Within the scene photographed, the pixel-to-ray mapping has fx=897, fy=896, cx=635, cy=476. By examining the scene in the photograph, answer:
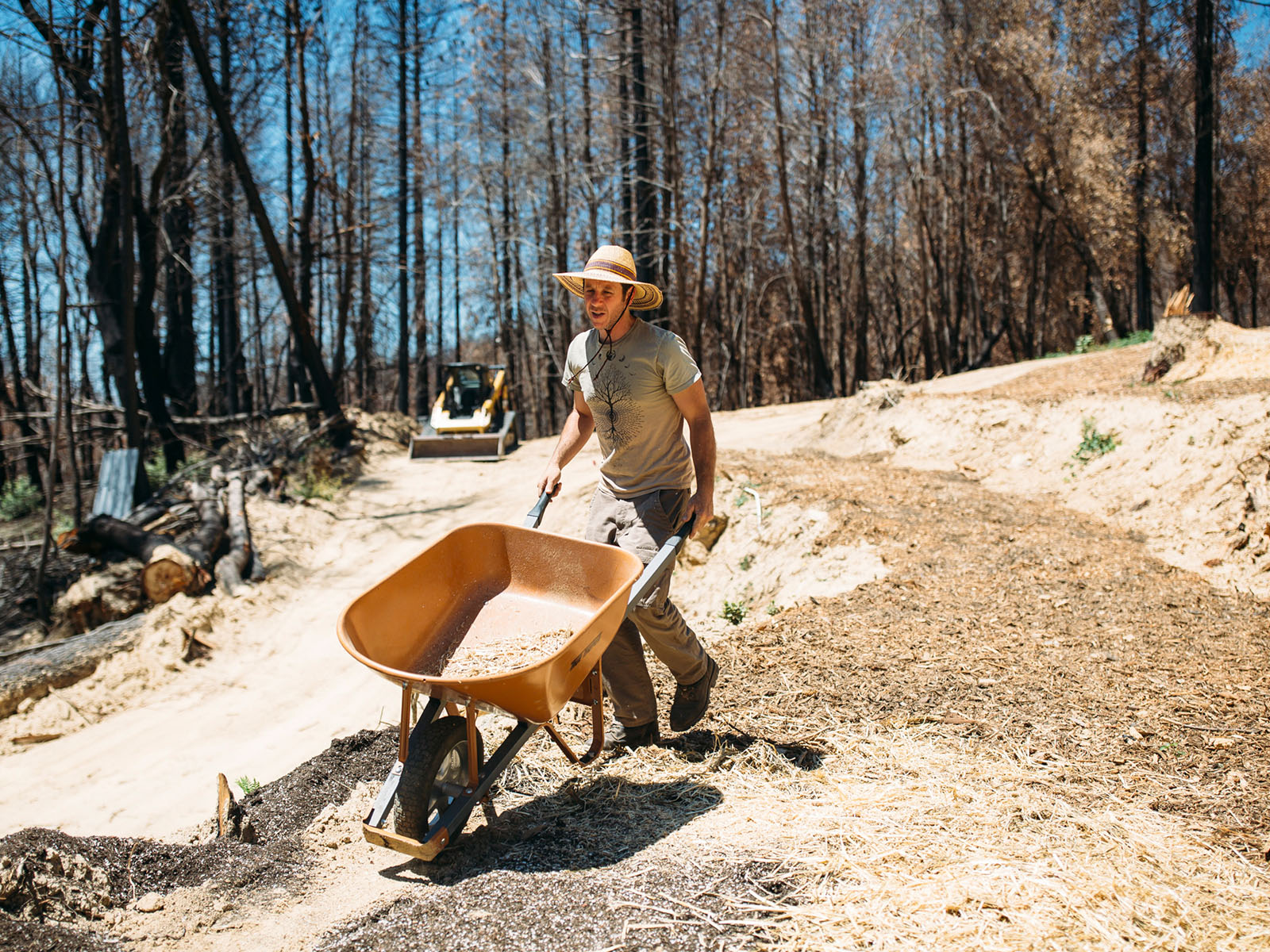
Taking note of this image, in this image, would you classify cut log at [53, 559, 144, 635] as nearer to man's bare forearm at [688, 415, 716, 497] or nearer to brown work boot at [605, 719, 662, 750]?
brown work boot at [605, 719, 662, 750]

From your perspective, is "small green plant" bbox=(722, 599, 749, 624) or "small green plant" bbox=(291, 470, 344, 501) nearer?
"small green plant" bbox=(722, 599, 749, 624)

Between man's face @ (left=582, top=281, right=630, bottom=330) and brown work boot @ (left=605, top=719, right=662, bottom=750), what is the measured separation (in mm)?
1783

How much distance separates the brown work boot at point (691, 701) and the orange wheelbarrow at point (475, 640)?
58 centimetres

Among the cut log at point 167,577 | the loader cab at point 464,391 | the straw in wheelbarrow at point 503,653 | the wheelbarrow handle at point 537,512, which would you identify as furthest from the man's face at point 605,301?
the loader cab at point 464,391

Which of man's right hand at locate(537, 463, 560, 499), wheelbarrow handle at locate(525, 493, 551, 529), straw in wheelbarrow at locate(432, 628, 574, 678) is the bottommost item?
straw in wheelbarrow at locate(432, 628, 574, 678)

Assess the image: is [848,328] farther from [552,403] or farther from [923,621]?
[923,621]

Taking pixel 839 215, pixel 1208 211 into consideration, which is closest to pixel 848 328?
pixel 839 215

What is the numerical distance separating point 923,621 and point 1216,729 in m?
1.59

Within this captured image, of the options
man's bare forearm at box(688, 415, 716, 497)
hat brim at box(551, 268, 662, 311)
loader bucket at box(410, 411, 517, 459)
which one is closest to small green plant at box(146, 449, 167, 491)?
loader bucket at box(410, 411, 517, 459)

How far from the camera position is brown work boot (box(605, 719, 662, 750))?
4.03 metres

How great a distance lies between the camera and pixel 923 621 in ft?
16.7

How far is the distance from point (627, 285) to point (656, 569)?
1.18m

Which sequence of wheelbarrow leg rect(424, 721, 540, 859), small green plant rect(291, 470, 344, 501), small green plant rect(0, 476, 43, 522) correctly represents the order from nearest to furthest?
1. wheelbarrow leg rect(424, 721, 540, 859)
2. small green plant rect(291, 470, 344, 501)
3. small green plant rect(0, 476, 43, 522)

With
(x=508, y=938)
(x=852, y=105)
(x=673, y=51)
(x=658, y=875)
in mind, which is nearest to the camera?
(x=508, y=938)
